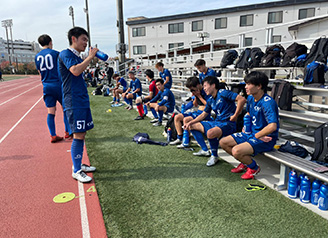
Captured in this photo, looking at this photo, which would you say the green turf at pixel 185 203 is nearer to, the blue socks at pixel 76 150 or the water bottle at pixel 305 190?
the water bottle at pixel 305 190

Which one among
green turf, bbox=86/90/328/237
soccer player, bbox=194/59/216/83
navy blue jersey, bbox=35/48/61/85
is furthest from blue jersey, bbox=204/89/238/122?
navy blue jersey, bbox=35/48/61/85

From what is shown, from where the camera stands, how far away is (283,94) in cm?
381

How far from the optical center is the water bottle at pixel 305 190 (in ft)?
8.93

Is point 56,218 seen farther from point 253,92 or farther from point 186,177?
point 253,92

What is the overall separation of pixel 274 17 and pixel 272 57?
86.0ft

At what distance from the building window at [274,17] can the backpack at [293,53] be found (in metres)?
26.2

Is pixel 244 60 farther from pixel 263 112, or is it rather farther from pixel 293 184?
pixel 293 184

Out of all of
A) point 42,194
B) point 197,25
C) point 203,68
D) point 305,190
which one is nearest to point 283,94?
point 305,190

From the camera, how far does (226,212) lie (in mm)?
2607

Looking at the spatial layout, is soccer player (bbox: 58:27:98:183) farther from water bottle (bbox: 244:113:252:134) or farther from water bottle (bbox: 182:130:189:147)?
water bottle (bbox: 244:113:252:134)

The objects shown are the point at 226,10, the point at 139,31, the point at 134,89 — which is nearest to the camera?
the point at 134,89

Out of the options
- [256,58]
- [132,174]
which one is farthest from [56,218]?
[256,58]

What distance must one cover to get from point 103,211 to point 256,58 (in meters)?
4.58

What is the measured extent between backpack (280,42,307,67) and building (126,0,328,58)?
1856 cm
